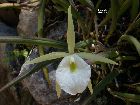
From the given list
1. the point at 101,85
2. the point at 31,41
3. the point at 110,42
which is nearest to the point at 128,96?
the point at 101,85

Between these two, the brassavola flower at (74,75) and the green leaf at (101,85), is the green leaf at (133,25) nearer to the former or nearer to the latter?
the green leaf at (101,85)

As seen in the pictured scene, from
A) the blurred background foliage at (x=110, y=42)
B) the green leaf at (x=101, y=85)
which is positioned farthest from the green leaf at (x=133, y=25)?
the green leaf at (x=101, y=85)

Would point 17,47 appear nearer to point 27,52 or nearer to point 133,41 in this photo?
point 27,52

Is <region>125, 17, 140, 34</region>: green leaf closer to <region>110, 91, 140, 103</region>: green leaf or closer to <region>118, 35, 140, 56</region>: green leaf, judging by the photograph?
<region>118, 35, 140, 56</region>: green leaf

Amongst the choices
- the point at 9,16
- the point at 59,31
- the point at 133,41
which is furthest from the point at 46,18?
the point at 133,41

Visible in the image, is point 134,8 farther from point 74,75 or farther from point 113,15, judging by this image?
point 74,75
